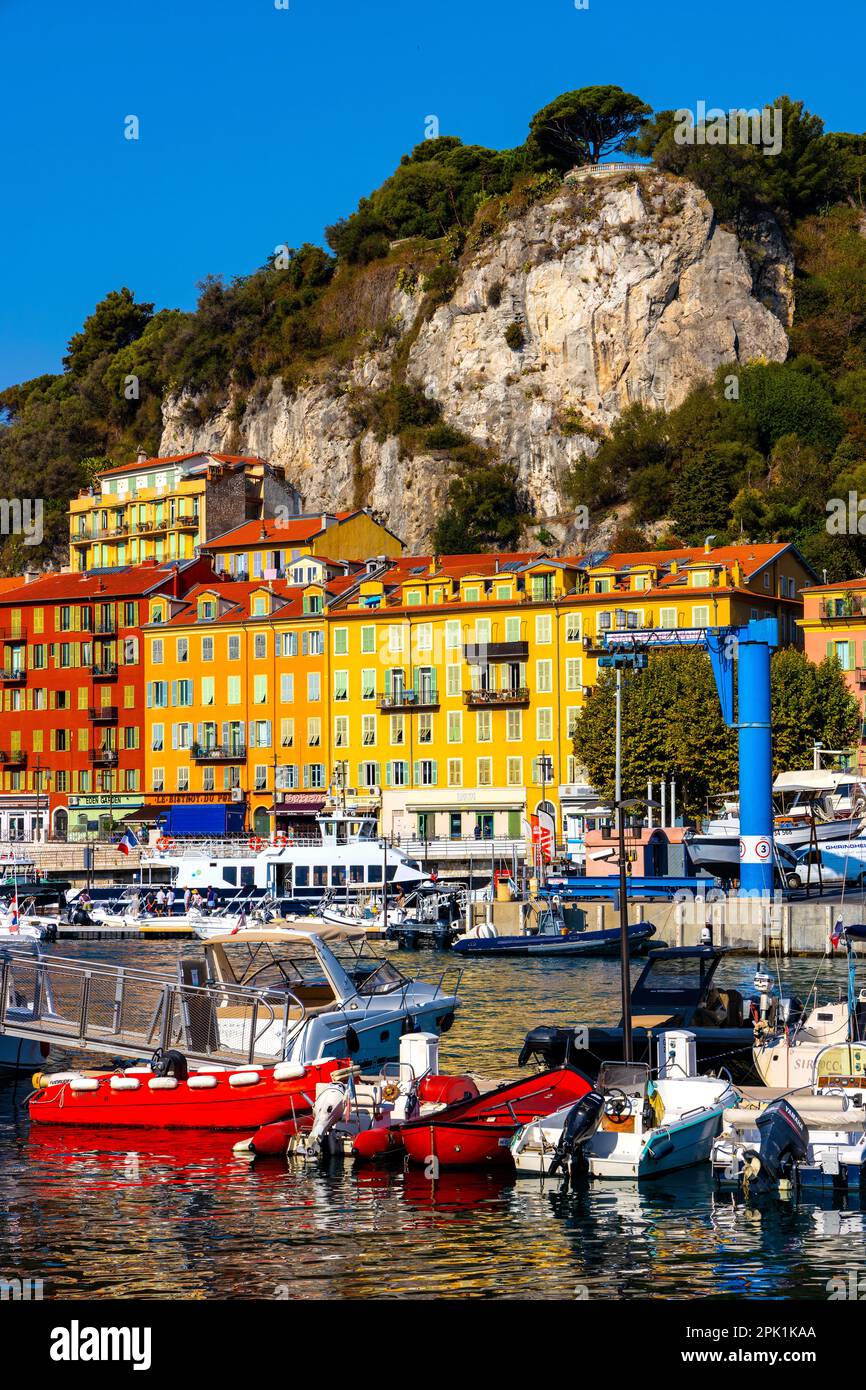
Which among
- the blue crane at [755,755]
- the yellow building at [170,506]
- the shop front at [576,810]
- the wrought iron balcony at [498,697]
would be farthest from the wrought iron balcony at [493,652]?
the blue crane at [755,755]

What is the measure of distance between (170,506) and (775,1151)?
91594mm

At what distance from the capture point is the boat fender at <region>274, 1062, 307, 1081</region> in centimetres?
2389

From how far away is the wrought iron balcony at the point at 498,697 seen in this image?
80.8 meters

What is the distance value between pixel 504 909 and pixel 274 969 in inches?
1264

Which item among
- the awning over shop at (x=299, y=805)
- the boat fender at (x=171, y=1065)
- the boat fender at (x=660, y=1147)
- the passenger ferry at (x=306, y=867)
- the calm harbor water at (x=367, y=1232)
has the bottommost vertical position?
the calm harbor water at (x=367, y=1232)

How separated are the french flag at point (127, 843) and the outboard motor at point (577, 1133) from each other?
198 ft

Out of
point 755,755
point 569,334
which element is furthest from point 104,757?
point 755,755

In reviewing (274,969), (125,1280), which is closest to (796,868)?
(274,969)

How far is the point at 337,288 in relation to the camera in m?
127

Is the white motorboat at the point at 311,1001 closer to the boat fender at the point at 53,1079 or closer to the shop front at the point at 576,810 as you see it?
the boat fender at the point at 53,1079

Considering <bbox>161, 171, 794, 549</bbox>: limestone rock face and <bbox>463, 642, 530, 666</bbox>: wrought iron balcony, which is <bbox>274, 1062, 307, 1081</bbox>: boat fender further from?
<bbox>161, 171, 794, 549</bbox>: limestone rock face

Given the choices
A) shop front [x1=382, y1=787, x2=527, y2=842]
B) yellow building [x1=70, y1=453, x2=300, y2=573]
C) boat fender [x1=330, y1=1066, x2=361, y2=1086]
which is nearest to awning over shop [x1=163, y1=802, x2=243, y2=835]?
shop front [x1=382, y1=787, x2=527, y2=842]

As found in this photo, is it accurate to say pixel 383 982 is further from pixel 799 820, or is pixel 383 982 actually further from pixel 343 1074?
pixel 799 820

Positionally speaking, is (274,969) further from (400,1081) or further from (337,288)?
(337,288)
